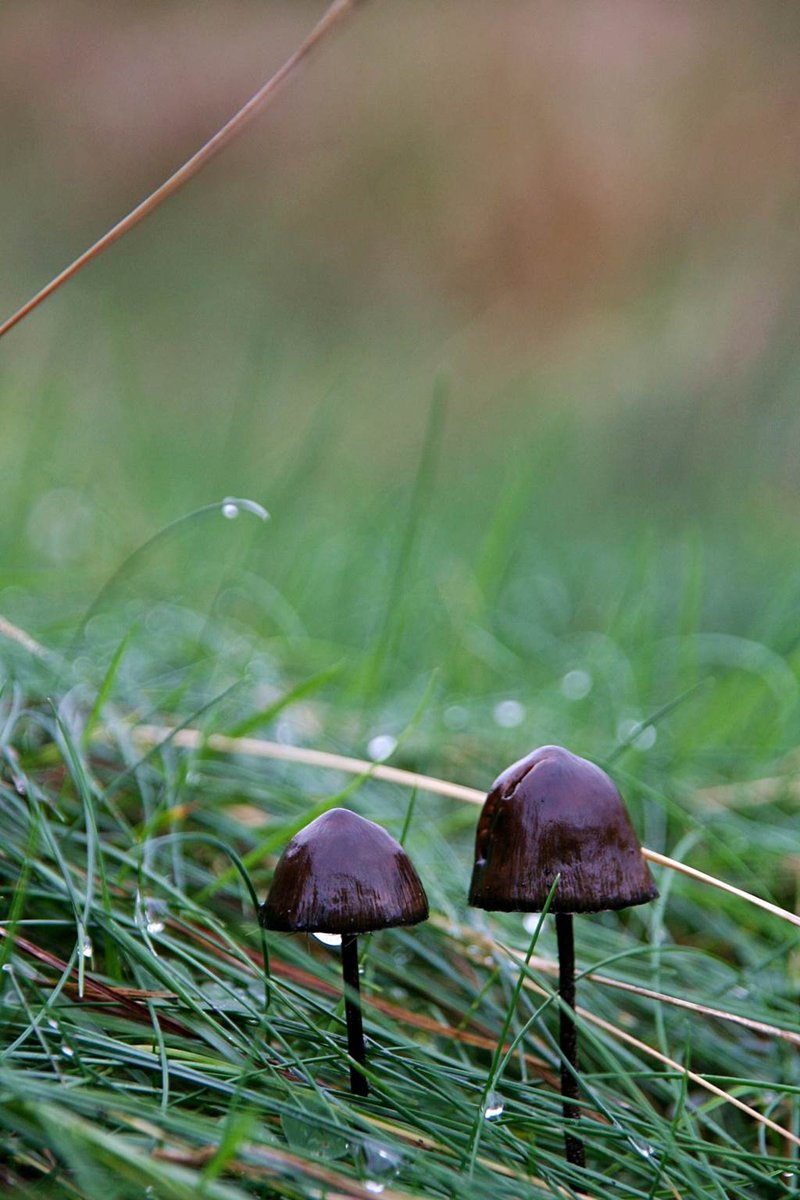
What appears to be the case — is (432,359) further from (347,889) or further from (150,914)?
(347,889)

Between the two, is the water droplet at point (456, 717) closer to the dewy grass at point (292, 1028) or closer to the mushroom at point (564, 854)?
the dewy grass at point (292, 1028)

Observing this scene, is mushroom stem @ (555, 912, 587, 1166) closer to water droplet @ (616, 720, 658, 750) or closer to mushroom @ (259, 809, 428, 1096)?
mushroom @ (259, 809, 428, 1096)

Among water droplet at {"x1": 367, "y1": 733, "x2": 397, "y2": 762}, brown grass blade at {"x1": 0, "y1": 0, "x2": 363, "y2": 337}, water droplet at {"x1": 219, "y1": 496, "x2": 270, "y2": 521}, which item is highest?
brown grass blade at {"x1": 0, "y1": 0, "x2": 363, "y2": 337}

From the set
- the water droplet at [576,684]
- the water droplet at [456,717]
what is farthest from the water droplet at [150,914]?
the water droplet at [576,684]

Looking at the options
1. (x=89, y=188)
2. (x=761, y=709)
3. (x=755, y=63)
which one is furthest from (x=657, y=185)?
(x=761, y=709)

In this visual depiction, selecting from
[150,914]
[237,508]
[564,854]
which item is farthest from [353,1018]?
[237,508]

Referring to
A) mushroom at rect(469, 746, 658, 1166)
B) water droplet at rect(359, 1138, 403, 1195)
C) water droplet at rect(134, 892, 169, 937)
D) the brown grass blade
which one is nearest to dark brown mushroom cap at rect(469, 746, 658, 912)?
mushroom at rect(469, 746, 658, 1166)

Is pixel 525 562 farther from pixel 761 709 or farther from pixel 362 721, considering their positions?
pixel 362 721
